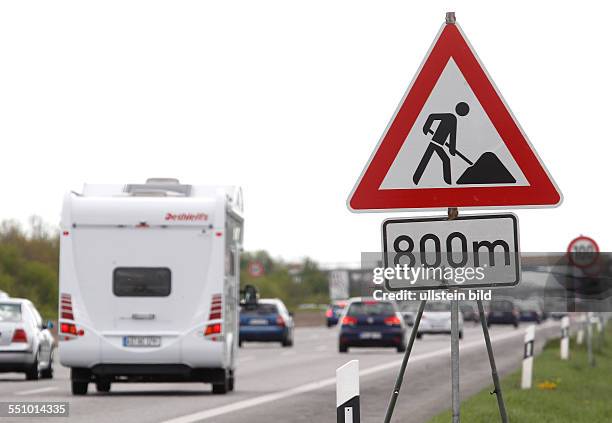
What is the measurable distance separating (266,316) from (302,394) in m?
24.1

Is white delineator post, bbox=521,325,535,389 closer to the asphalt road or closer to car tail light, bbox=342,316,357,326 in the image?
the asphalt road

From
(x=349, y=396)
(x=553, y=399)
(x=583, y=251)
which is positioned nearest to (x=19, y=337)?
(x=583, y=251)

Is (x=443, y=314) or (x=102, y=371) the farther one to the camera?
(x=443, y=314)

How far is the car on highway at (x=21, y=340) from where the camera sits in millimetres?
24453

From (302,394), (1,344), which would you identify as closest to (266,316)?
(1,344)

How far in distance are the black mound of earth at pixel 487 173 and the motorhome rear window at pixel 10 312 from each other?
60.5ft

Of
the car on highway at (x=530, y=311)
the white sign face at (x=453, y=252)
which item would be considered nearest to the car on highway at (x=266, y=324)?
the white sign face at (x=453, y=252)

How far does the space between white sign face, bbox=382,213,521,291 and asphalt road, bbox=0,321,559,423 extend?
8.48 metres

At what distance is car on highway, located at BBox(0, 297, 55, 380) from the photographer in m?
24.5

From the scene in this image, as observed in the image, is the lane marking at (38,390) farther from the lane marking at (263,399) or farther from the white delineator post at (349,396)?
the white delineator post at (349,396)

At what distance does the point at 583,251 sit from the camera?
22.6 m

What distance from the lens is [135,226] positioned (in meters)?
20.4

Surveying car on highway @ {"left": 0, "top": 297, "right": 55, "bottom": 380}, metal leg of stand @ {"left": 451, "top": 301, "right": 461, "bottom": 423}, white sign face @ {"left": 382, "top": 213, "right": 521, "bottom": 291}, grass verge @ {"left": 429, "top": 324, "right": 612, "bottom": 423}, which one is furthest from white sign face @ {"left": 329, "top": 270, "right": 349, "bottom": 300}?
metal leg of stand @ {"left": 451, "top": 301, "right": 461, "bottom": 423}

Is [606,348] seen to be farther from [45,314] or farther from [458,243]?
[458,243]
